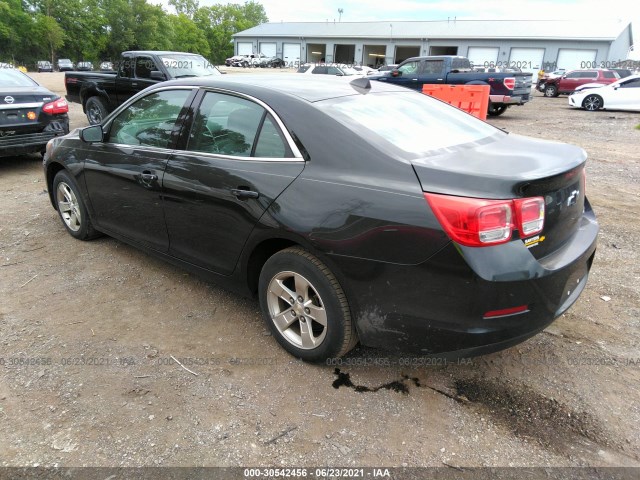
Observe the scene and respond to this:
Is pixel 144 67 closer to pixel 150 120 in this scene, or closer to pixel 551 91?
pixel 150 120

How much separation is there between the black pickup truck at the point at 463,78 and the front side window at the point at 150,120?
12.7 meters

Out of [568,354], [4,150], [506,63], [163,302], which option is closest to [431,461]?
[568,354]

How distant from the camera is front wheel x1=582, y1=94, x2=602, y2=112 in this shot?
18.9 metres

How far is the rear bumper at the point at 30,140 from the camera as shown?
7008mm

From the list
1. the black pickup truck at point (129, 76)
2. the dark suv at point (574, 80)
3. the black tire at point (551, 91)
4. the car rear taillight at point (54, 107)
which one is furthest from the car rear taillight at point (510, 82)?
the black tire at point (551, 91)

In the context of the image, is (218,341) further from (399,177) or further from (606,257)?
(606,257)

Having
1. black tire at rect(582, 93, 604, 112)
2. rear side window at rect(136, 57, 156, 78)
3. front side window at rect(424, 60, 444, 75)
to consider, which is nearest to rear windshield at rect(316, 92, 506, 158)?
rear side window at rect(136, 57, 156, 78)

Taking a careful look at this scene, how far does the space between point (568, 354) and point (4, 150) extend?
7660 mm

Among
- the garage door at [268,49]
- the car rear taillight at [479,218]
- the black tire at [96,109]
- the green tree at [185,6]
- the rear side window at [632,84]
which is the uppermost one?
the green tree at [185,6]

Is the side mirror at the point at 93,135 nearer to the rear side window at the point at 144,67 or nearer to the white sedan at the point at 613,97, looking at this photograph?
the rear side window at the point at 144,67

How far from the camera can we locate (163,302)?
12.1 feet

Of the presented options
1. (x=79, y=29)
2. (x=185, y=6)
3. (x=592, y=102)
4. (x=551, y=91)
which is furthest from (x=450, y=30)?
(x=185, y=6)

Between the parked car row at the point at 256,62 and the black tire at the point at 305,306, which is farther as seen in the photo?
the parked car row at the point at 256,62

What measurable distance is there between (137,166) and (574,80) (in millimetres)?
28467
